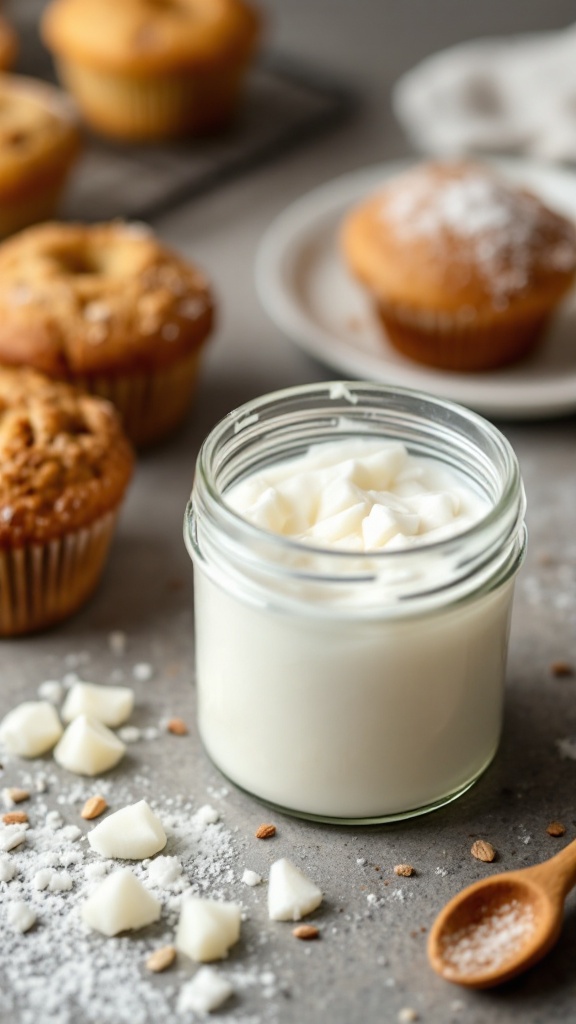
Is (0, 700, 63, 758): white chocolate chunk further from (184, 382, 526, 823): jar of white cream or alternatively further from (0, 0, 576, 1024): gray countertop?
(184, 382, 526, 823): jar of white cream

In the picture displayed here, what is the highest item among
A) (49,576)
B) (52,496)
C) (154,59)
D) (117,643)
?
(154,59)

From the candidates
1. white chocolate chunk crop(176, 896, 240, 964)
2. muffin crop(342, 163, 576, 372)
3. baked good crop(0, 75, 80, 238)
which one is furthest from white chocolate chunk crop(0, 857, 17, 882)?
baked good crop(0, 75, 80, 238)

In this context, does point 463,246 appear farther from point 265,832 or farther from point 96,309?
point 265,832

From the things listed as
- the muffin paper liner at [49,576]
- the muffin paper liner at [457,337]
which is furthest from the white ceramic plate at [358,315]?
the muffin paper liner at [49,576]

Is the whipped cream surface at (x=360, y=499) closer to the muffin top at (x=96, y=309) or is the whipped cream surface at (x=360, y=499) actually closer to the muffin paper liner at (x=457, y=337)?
the muffin top at (x=96, y=309)

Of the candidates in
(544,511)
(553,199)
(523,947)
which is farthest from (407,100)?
(523,947)

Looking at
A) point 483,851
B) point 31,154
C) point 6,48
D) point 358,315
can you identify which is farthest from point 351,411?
point 6,48
